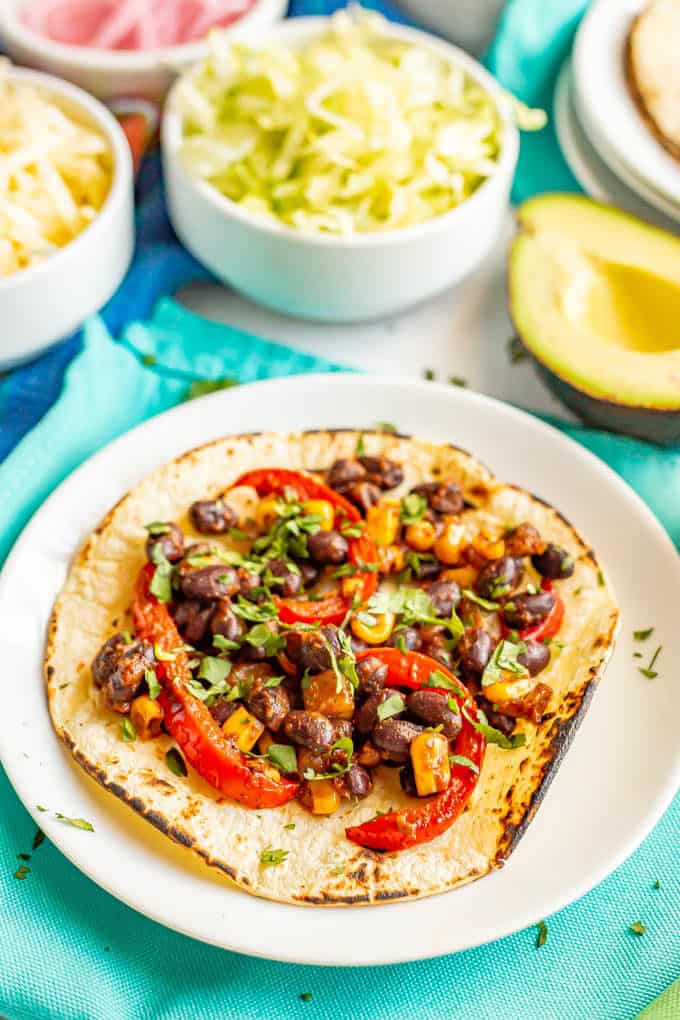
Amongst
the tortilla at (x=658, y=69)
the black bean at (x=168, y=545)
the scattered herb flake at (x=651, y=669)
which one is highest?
the tortilla at (x=658, y=69)

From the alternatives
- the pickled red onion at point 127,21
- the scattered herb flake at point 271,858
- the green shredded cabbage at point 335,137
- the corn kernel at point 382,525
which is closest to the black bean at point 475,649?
the corn kernel at point 382,525

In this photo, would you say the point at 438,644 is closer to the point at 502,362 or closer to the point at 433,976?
the point at 433,976

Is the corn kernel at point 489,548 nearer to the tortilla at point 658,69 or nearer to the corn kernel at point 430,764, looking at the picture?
the corn kernel at point 430,764

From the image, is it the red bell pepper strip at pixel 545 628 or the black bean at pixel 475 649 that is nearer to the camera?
the black bean at pixel 475 649

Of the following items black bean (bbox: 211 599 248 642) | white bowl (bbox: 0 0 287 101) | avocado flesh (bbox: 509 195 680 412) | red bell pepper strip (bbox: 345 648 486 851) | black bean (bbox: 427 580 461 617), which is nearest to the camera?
red bell pepper strip (bbox: 345 648 486 851)

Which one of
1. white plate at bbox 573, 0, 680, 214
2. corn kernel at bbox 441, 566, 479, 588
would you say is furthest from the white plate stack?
corn kernel at bbox 441, 566, 479, 588

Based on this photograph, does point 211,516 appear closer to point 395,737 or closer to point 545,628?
point 395,737

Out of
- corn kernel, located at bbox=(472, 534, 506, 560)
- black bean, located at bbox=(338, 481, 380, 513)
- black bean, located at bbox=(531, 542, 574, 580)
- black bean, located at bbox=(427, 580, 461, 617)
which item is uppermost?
black bean, located at bbox=(531, 542, 574, 580)

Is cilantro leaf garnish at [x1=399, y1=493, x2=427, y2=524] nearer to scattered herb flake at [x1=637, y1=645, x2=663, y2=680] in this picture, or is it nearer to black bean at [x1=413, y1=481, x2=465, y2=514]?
black bean at [x1=413, y1=481, x2=465, y2=514]
